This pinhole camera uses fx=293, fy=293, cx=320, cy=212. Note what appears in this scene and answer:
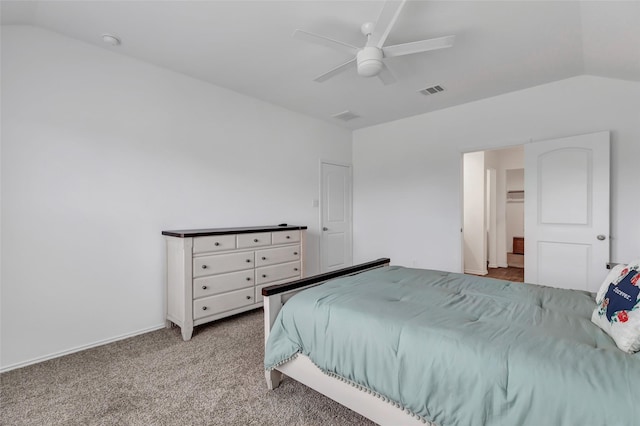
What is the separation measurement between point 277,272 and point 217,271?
0.79 meters

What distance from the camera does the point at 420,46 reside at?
2133mm

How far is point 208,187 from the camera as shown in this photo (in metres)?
3.45

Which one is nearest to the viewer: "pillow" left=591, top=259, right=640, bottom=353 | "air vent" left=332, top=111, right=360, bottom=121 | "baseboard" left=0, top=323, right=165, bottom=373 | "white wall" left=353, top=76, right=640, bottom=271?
"pillow" left=591, top=259, right=640, bottom=353

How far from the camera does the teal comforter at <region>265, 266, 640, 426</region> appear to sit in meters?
1.01

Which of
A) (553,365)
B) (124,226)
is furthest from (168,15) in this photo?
(553,365)

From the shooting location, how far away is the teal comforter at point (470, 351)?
1.01 metres

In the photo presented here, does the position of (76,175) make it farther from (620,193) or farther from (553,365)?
(620,193)

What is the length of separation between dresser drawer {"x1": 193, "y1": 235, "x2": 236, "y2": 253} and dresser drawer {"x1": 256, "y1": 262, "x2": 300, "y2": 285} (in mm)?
475

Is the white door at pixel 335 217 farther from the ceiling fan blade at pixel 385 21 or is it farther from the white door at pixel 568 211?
the ceiling fan blade at pixel 385 21

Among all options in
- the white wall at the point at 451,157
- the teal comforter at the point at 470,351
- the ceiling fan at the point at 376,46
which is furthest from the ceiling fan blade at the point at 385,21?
the white wall at the point at 451,157

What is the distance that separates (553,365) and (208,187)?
10.9 ft

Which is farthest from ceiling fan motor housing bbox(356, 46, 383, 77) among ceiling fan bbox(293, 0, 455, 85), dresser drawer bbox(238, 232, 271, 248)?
dresser drawer bbox(238, 232, 271, 248)

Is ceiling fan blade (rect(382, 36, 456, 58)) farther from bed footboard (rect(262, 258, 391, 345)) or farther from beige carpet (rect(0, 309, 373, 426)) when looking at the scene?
beige carpet (rect(0, 309, 373, 426))

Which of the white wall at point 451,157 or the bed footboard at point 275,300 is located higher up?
the white wall at point 451,157
